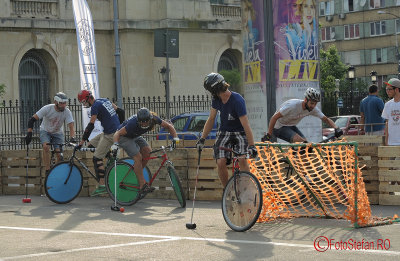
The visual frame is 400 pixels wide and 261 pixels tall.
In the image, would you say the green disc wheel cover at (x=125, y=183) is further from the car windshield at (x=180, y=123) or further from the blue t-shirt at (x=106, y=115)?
the car windshield at (x=180, y=123)

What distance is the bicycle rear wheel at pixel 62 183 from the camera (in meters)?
14.9

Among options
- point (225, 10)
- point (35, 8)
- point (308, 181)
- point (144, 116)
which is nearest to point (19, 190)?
point (144, 116)

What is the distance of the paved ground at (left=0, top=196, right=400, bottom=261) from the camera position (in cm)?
891

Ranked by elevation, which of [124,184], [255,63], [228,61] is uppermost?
[228,61]

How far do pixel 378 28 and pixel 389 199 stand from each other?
7246 cm

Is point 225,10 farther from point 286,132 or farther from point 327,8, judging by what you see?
point 327,8

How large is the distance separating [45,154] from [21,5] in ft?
67.4

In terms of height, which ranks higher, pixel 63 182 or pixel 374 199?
pixel 63 182

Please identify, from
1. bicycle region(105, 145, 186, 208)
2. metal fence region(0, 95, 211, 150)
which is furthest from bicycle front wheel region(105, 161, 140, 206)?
metal fence region(0, 95, 211, 150)

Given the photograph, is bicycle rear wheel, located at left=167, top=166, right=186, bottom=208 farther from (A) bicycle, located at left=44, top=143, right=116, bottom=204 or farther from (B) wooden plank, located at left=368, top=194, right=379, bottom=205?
(B) wooden plank, located at left=368, top=194, right=379, bottom=205

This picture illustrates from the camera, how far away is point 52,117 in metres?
16.7

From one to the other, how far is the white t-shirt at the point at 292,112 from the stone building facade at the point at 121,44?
24332mm

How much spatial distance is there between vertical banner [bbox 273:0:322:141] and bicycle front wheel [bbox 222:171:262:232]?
629 centimetres

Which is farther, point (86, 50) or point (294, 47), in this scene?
point (86, 50)
